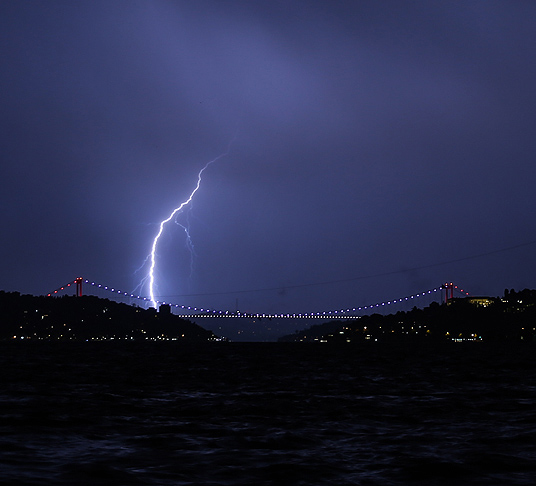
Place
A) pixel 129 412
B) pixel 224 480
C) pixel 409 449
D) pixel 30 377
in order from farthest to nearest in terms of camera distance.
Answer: pixel 30 377 < pixel 129 412 < pixel 409 449 < pixel 224 480

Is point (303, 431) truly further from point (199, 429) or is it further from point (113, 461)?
point (113, 461)

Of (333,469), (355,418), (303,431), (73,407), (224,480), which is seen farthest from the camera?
(73,407)

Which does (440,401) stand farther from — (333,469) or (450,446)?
(333,469)

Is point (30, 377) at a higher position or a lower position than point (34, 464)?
higher

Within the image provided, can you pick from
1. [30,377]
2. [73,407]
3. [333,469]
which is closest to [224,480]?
[333,469]

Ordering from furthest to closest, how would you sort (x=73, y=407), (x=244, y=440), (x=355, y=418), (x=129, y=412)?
(x=73, y=407), (x=129, y=412), (x=355, y=418), (x=244, y=440)

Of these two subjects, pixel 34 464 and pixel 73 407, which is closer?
pixel 34 464

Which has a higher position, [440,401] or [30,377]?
[30,377]

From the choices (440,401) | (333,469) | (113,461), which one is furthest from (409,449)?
(440,401)

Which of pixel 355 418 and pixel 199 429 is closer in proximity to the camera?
pixel 199 429
